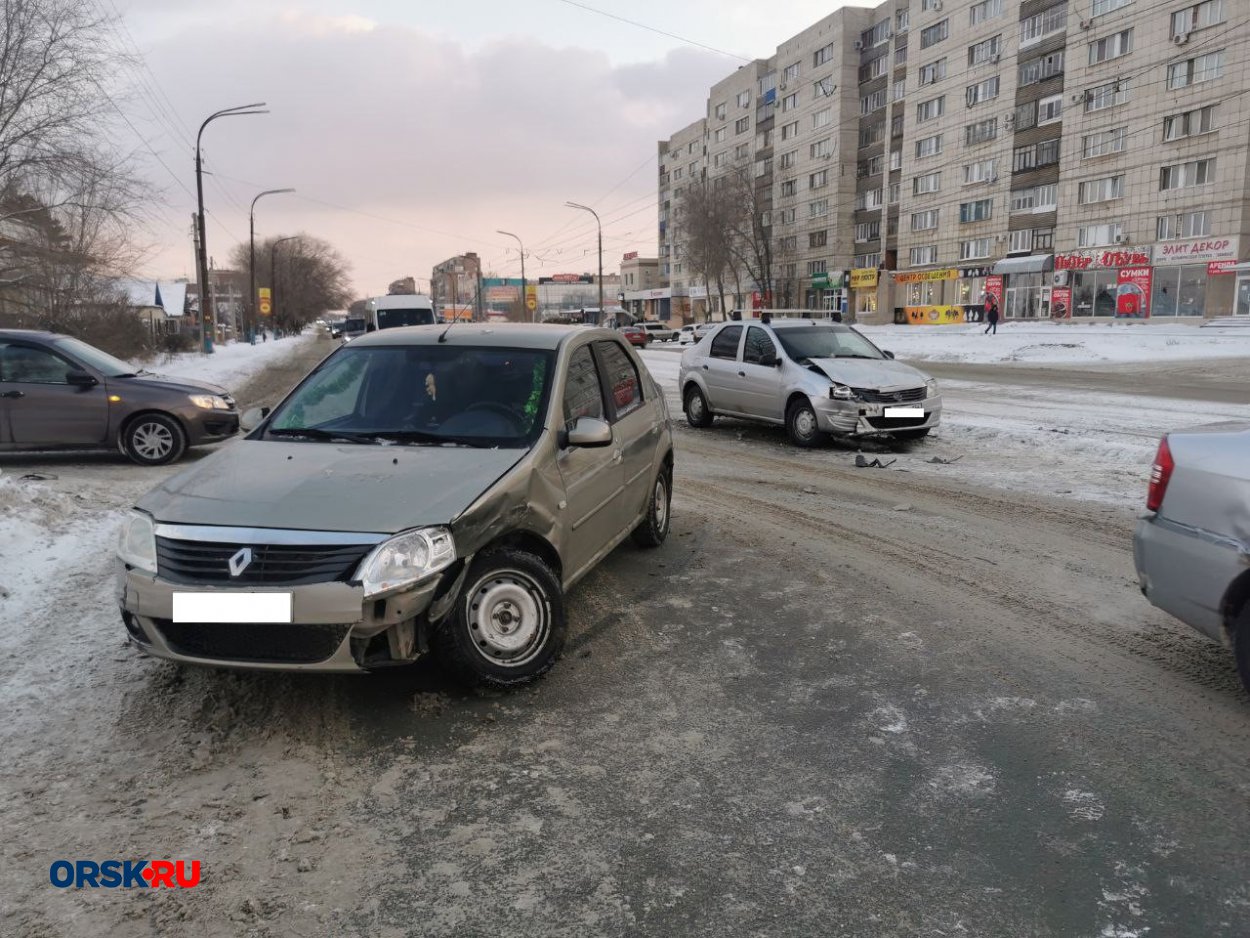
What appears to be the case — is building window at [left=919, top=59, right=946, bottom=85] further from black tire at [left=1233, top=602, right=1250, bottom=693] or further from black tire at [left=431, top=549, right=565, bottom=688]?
black tire at [left=431, top=549, right=565, bottom=688]

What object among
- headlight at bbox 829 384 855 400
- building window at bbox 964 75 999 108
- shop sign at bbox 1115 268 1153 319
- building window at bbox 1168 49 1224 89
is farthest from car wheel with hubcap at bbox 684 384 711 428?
building window at bbox 964 75 999 108

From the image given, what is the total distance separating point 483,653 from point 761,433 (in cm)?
946

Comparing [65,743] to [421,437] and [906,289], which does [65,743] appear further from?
[906,289]

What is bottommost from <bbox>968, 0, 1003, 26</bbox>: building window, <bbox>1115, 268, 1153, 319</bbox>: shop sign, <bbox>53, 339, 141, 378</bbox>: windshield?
<bbox>53, 339, 141, 378</bbox>: windshield

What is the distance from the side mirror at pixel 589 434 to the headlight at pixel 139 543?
1.90 metres

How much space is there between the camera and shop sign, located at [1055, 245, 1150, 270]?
44.2m

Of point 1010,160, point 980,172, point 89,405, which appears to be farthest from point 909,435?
point 980,172

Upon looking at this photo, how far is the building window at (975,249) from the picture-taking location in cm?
5485

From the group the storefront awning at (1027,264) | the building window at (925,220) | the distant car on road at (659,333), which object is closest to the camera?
the storefront awning at (1027,264)

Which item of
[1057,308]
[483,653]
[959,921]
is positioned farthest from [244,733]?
[1057,308]

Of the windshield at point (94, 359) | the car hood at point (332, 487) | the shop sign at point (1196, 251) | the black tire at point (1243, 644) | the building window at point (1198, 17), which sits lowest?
the black tire at point (1243, 644)

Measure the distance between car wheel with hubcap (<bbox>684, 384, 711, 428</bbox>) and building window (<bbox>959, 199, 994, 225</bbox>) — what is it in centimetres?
4817

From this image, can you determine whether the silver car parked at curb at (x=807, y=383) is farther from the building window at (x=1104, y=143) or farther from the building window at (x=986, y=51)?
the building window at (x=986, y=51)

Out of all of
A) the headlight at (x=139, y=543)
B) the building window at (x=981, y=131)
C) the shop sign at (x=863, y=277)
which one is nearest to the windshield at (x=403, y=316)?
the headlight at (x=139, y=543)
